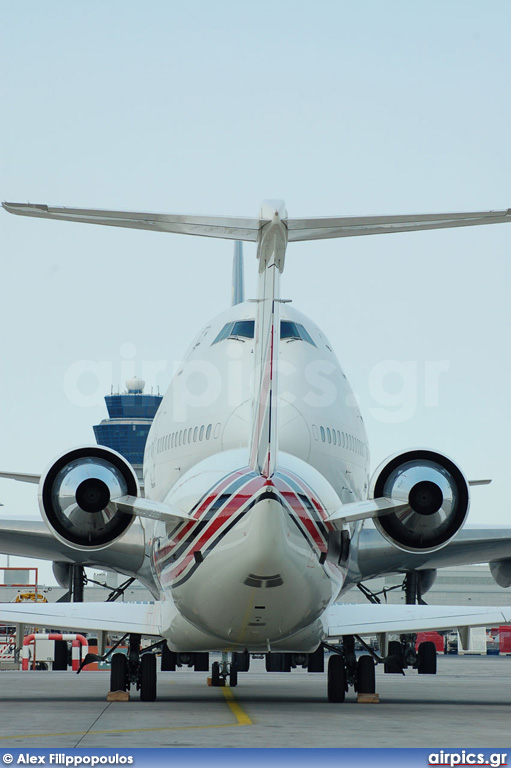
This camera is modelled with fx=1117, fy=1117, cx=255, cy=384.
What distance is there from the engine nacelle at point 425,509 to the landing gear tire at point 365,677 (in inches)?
147

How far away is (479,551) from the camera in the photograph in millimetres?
20656

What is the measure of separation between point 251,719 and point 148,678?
12.3 ft

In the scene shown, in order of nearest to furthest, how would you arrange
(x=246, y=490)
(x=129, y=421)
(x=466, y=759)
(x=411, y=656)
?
(x=466, y=759) → (x=246, y=490) → (x=411, y=656) → (x=129, y=421)

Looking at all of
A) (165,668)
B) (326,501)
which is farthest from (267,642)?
(165,668)

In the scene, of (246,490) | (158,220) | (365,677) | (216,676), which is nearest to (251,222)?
(158,220)

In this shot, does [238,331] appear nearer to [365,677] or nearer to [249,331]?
[249,331]

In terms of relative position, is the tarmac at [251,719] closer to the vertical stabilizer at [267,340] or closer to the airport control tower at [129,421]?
the vertical stabilizer at [267,340]

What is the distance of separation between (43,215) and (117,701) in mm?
7460

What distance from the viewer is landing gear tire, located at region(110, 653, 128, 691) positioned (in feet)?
51.1

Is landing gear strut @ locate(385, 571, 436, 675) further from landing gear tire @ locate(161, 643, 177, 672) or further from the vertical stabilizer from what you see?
the vertical stabilizer

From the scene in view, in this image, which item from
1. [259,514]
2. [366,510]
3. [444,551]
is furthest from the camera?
[444,551]

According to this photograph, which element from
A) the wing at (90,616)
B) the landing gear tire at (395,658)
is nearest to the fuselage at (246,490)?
the wing at (90,616)

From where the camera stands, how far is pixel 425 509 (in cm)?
1281

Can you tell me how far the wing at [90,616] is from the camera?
1551 centimetres
